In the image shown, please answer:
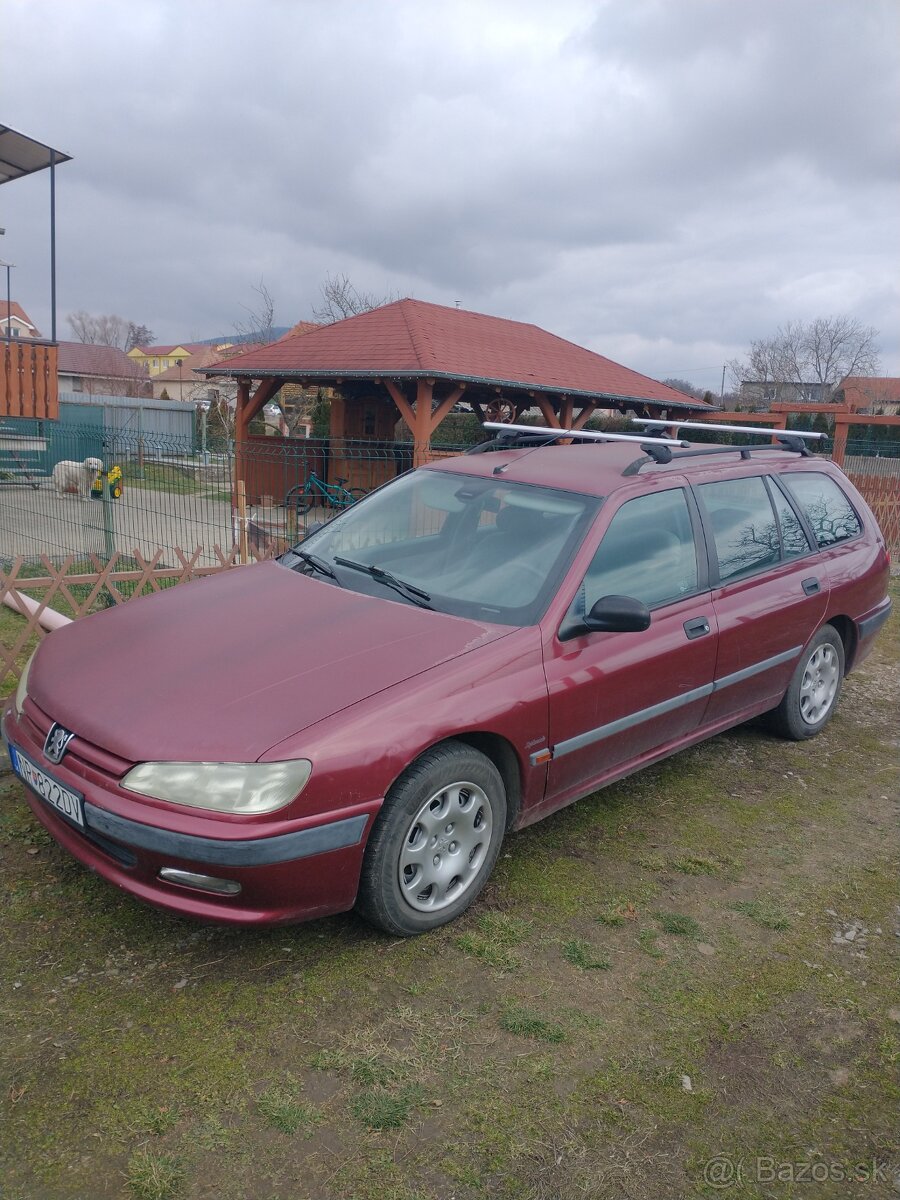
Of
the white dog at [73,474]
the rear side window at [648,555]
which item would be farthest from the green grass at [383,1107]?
the white dog at [73,474]

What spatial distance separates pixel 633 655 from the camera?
3.57m

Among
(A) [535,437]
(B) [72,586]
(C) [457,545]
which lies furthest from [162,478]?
(C) [457,545]

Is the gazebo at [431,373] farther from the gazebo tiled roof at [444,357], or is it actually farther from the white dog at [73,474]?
the white dog at [73,474]

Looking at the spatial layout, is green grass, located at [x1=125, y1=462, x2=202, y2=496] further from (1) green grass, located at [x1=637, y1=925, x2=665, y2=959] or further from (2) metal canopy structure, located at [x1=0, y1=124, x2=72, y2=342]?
(1) green grass, located at [x1=637, y1=925, x2=665, y2=959]

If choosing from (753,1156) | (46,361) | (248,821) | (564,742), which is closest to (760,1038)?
(753,1156)

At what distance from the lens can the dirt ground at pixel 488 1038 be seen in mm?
2121

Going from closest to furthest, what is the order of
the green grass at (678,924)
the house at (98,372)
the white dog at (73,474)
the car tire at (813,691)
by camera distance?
the green grass at (678,924), the car tire at (813,691), the white dog at (73,474), the house at (98,372)

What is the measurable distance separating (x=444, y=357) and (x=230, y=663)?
12.5 meters

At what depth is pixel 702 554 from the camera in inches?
161

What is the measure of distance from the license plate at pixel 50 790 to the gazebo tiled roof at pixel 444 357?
36.5 ft

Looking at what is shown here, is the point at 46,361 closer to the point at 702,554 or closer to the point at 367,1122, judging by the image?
the point at 702,554

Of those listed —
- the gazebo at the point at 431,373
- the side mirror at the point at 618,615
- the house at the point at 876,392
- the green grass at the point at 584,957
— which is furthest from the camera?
the house at the point at 876,392

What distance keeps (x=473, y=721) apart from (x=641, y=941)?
3.33 feet

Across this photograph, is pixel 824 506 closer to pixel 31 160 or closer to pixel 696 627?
pixel 696 627
